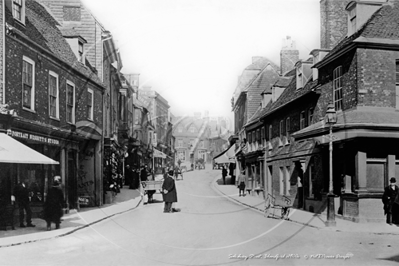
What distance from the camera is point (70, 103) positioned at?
1945 cm

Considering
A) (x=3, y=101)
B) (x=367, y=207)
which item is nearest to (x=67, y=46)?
(x=3, y=101)

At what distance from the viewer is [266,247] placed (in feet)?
32.7

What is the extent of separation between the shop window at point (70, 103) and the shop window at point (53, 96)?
3.96ft

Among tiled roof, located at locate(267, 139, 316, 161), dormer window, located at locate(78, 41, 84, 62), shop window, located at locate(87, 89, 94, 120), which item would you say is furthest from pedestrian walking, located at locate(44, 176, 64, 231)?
tiled roof, located at locate(267, 139, 316, 161)

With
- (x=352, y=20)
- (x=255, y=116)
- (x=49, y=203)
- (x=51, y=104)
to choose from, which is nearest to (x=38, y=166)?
(x=51, y=104)

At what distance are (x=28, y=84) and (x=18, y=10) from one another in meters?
2.41

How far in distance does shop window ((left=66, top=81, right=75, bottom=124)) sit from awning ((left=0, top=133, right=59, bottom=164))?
6.41 metres

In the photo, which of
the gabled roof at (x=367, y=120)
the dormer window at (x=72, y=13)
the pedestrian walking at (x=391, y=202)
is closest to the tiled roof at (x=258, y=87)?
the dormer window at (x=72, y=13)

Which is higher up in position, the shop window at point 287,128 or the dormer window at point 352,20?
the dormer window at point 352,20

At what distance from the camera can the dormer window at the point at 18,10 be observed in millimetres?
14719

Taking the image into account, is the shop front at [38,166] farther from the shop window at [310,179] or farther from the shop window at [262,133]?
the shop window at [262,133]

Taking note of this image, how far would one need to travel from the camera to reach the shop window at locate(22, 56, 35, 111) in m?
15.0

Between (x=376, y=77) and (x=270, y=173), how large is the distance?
1333 centimetres

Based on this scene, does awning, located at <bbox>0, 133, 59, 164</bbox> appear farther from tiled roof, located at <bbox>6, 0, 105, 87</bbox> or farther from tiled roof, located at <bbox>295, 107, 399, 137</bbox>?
tiled roof, located at <bbox>295, 107, 399, 137</bbox>
